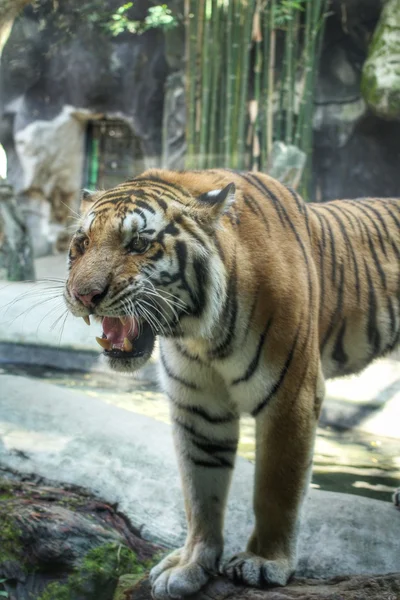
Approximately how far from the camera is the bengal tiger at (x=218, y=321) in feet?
6.15

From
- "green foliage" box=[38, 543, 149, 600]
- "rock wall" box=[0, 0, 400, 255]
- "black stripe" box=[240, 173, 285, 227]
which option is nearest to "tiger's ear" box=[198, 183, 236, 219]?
"black stripe" box=[240, 173, 285, 227]

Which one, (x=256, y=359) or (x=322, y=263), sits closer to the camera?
(x=256, y=359)

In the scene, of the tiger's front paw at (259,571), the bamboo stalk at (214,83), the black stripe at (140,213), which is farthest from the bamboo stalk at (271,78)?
the tiger's front paw at (259,571)

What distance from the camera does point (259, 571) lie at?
2.04 metres

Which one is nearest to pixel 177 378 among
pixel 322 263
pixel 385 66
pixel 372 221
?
pixel 322 263

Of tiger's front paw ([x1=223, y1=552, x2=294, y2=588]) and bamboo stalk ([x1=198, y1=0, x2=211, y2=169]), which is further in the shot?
bamboo stalk ([x1=198, y1=0, x2=211, y2=169])

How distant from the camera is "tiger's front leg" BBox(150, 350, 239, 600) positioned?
7.12 feet

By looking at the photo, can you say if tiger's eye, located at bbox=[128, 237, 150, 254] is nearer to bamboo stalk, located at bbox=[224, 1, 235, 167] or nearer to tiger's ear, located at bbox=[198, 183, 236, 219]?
tiger's ear, located at bbox=[198, 183, 236, 219]

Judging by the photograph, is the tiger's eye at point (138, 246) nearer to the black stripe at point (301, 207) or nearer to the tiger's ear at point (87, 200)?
the tiger's ear at point (87, 200)

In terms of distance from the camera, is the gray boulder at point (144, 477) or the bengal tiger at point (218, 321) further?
the gray boulder at point (144, 477)

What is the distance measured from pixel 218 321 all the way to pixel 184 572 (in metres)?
0.73

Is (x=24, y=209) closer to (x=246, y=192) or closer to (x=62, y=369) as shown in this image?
(x=62, y=369)

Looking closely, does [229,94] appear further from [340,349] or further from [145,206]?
[145,206]

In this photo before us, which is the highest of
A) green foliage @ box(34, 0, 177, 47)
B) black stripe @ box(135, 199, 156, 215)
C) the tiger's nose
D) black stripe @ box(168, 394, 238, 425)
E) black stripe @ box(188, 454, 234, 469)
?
green foliage @ box(34, 0, 177, 47)
